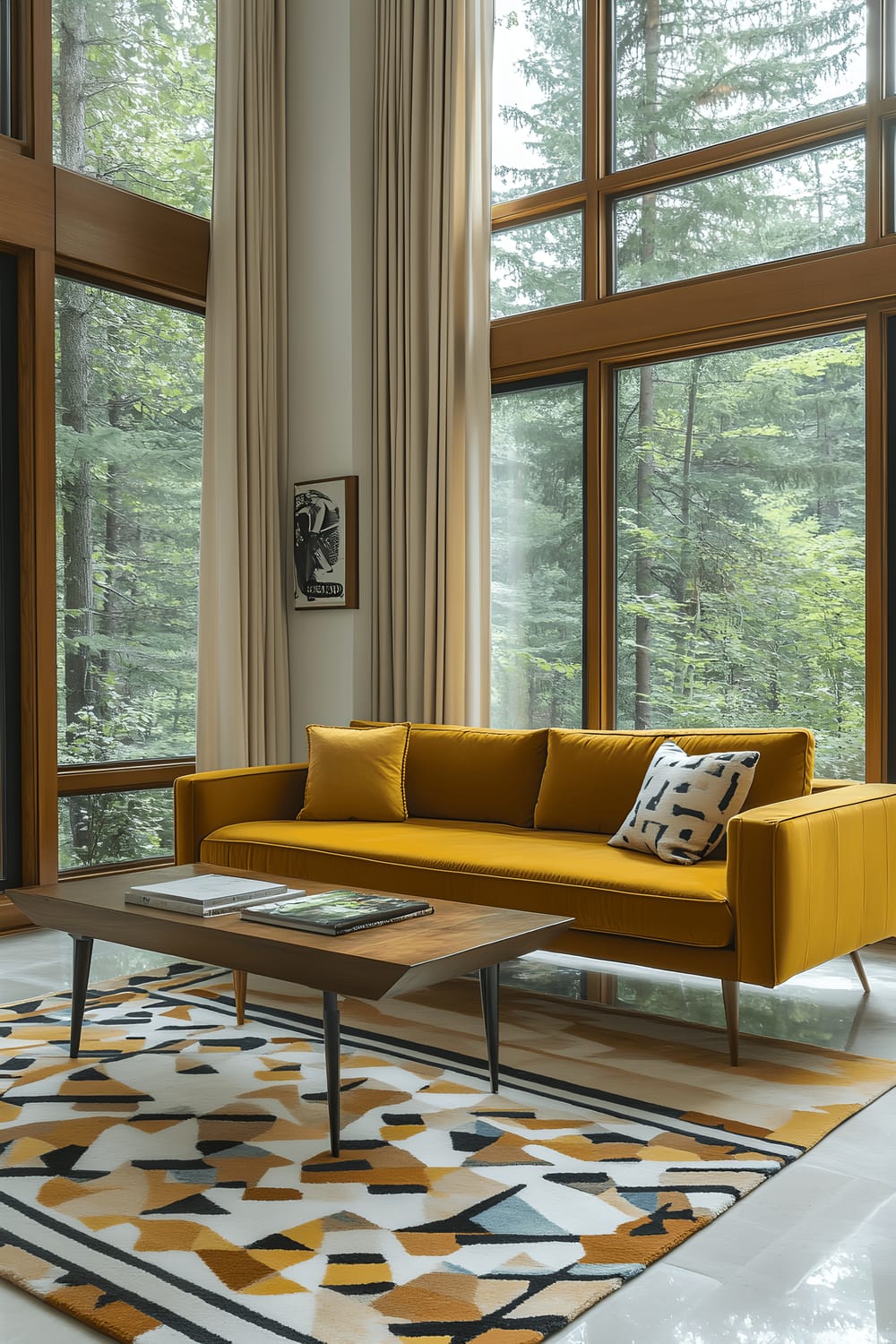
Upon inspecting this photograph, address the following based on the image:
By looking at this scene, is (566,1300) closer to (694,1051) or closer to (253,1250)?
(253,1250)

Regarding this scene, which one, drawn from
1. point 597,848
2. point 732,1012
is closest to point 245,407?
point 597,848

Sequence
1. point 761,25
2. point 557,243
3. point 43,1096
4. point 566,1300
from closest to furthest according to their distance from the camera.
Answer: point 566,1300 → point 43,1096 → point 761,25 → point 557,243

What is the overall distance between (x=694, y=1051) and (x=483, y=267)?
3.42 metres

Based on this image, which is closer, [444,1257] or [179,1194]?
[444,1257]

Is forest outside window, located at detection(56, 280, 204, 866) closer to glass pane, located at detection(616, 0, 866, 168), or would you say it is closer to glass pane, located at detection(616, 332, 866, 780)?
glass pane, located at detection(616, 332, 866, 780)

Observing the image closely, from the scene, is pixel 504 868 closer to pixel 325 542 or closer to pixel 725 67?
pixel 325 542

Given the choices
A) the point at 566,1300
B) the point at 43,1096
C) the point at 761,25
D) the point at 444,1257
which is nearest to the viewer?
the point at 566,1300

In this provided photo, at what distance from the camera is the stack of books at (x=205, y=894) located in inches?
107

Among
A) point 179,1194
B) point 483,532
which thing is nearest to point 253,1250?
point 179,1194

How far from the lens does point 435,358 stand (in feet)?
16.6

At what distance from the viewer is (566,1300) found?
1764 millimetres

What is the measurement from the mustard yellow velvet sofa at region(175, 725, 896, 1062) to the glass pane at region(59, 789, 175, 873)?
0.94 meters

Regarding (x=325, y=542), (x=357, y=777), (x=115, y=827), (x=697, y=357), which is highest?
(x=697, y=357)

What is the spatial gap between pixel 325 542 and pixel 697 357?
1.84 m
